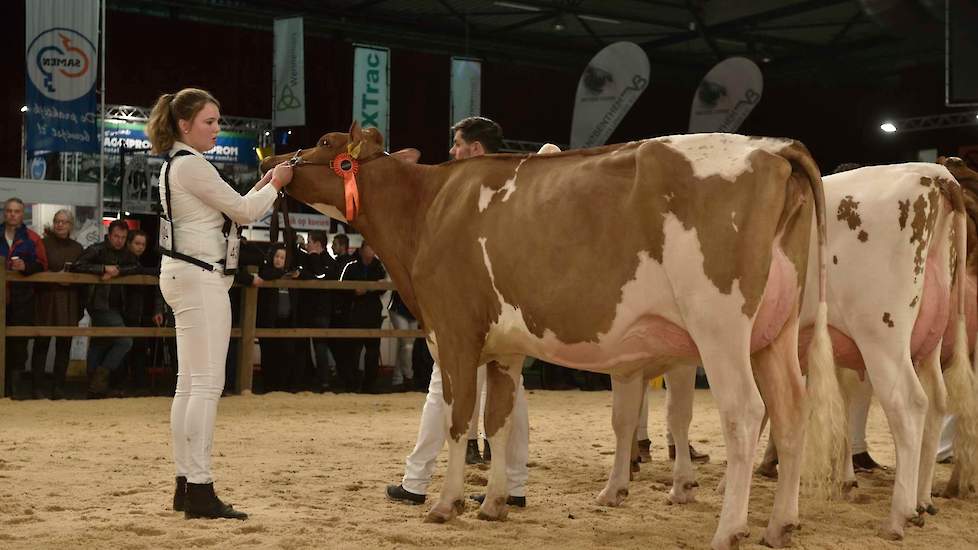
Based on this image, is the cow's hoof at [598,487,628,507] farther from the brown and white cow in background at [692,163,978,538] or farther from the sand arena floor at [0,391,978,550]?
the brown and white cow in background at [692,163,978,538]

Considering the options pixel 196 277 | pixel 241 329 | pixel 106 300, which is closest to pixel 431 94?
pixel 241 329

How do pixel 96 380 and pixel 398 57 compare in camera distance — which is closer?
pixel 96 380

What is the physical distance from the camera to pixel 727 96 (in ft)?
66.0

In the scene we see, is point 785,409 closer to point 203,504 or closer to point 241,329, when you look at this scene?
point 203,504

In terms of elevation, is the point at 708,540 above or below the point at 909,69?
below

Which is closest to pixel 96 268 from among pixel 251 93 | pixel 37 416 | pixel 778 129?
pixel 37 416

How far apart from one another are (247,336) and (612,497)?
6212 millimetres

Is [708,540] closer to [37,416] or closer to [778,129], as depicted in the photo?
[37,416]

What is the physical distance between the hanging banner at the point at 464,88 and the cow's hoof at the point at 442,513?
49.6 ft

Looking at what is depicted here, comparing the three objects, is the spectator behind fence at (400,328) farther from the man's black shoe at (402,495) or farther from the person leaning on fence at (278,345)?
the man's black shoe at (402,495)

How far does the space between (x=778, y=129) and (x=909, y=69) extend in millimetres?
3462

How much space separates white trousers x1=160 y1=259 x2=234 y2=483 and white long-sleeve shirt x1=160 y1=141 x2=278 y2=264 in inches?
4.0

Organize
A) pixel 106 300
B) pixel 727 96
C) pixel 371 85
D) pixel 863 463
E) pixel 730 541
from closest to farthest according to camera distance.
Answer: pixel 730 541 < pixel 863 463 < pixel 106 300 < pixel 371 85 < pixel 727 96

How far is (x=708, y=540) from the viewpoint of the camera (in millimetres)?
4555
